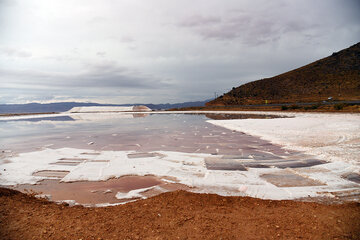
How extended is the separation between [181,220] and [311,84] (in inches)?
3743

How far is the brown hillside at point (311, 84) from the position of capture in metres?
74.8

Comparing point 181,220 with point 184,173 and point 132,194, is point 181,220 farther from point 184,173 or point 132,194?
point 184,173

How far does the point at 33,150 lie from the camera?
1049 centimetres

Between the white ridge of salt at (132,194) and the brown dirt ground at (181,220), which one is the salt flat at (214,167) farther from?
the brown dirt ground at (181,220)

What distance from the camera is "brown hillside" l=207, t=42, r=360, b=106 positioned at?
74812 mm

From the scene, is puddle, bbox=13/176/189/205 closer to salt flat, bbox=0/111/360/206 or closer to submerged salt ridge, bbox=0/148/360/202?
salt flat, bbox=0/111/360/206

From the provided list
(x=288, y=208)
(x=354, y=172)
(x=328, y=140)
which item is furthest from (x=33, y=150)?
(x=328, y=140)

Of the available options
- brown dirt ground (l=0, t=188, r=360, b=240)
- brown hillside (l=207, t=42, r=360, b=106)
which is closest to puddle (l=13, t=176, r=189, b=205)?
brown dirt ground (l=0, t=188, r=360, b=240)

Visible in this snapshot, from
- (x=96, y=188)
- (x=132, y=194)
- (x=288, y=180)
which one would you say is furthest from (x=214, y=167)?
(x=96, y=188)

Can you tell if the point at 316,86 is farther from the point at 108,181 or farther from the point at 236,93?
the point at 108,181

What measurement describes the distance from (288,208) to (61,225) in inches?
155

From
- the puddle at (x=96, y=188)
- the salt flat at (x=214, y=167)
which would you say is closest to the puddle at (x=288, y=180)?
the salt flat at (x=214, y=167)

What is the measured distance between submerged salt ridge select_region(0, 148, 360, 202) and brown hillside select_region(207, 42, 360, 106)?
70456mm

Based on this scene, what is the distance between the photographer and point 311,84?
276 feet
